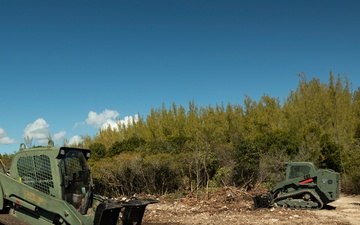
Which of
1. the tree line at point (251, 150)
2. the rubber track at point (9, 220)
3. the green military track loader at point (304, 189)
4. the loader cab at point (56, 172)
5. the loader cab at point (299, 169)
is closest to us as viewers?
the rubber track at point (9, 220)

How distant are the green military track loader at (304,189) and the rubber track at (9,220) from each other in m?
11.6

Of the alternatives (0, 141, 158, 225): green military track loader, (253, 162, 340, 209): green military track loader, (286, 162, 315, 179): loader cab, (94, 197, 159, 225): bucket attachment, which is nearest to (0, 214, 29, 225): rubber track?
(0, 141, 158, 225): green military track loader

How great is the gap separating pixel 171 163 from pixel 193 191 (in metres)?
2.79

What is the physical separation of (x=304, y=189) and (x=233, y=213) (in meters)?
3.43

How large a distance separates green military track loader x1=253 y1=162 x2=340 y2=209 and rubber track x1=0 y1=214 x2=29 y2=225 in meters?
11.6

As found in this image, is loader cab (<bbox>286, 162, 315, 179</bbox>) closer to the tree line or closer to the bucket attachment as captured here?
the tree line

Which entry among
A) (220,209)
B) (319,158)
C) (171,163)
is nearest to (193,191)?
(171,163)

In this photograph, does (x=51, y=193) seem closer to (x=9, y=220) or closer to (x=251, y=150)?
(x=9, y=220)

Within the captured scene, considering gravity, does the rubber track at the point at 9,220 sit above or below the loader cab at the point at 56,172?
below

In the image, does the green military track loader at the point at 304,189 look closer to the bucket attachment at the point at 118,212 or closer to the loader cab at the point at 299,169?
the loader cab at the point at 299,169

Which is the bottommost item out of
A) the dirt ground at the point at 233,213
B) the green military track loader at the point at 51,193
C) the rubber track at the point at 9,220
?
the dirt ground at the point at 233,213

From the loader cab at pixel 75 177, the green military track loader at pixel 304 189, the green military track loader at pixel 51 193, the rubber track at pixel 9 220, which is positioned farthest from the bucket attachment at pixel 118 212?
the green military track loader at pixel 304 189

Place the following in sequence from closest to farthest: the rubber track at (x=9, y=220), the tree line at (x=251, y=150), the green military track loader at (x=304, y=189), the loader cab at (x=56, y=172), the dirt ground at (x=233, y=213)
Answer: the rubber track at (x=9, y=220)
the loader cab at (x=56, y=172)
the dirt ground at (x=233, y=213)
the green military track loader at (x=304, y=189)
the tree line at (x=251, y=150)

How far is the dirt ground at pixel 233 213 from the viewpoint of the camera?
13805mm
